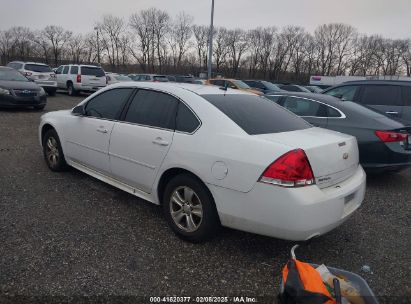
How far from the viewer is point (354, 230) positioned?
3.77m

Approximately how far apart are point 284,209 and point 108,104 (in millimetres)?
2645

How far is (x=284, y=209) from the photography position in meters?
2.67

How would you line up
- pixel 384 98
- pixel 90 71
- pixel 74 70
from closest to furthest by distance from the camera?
pixel 384 98
pixel 90 71
pixel 74 70

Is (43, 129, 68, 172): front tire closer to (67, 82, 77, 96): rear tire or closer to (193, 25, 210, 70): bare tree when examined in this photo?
(67, 82, 77, 96): rear tire

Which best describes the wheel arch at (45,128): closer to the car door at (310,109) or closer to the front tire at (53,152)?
the front tire at (53,152)

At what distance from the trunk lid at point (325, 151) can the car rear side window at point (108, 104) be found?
1.89m

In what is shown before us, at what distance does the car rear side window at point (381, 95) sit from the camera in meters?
7.02

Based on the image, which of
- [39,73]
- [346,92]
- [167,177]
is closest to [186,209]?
[167,177]

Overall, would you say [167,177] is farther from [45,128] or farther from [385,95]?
[385,95]

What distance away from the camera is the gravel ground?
2660 mm

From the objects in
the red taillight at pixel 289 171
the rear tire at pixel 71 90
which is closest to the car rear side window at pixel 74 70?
the rear tire at pixel 71 90

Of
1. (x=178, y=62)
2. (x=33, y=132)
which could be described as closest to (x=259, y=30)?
(x=178, y=62)

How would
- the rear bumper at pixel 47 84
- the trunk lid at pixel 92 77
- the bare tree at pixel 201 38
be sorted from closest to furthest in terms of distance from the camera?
1. the rear bumper at pixel 47 84
2. the trunk lid at pixel 92 77
3. the bare tree at pixel 201 38

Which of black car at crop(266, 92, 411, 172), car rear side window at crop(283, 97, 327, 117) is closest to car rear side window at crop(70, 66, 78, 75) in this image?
car rear side window at crop(283, 97, 327, 117)
